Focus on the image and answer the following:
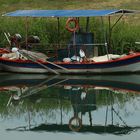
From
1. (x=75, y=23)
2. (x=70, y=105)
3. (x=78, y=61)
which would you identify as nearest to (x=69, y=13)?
(x=75, y=23)

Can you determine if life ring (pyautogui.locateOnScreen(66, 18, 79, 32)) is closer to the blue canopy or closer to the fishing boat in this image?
the fishing boat

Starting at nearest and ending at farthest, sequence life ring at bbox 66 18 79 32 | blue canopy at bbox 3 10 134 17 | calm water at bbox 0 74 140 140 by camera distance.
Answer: calm water at bbox 0 74 140 140, blue canopy at bbox 3 10 134 17, life ring at bbox 66 18 79 32

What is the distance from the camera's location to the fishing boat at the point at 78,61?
64.9ft

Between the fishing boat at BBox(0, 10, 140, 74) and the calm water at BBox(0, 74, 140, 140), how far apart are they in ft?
1.37

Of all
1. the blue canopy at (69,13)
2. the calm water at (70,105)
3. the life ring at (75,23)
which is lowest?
the calm water at (70,105)

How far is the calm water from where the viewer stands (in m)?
12.2

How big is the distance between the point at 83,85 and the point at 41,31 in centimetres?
575

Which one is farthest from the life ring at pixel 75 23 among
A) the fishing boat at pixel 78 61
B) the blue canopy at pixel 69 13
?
the blue canopy at pixel 69 13

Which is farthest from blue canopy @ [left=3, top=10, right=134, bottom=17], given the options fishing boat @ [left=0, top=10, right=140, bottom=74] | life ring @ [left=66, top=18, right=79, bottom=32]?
life ring @ [left=66, top=18, right=79, bottom=32]

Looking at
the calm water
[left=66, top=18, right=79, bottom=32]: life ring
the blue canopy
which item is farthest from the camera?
[left=66, top=18, right=79, bottom=32]: life ring

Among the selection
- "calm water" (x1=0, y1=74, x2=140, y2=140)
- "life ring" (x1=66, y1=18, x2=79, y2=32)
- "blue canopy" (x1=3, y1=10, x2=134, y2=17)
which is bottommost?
"calm water" (x1=0, y1=74, x2=140, y2=140)

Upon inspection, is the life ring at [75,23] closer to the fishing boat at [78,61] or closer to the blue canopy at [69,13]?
the fishing boat at [78,61]

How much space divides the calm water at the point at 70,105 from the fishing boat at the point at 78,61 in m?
0.42

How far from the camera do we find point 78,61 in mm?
20156
